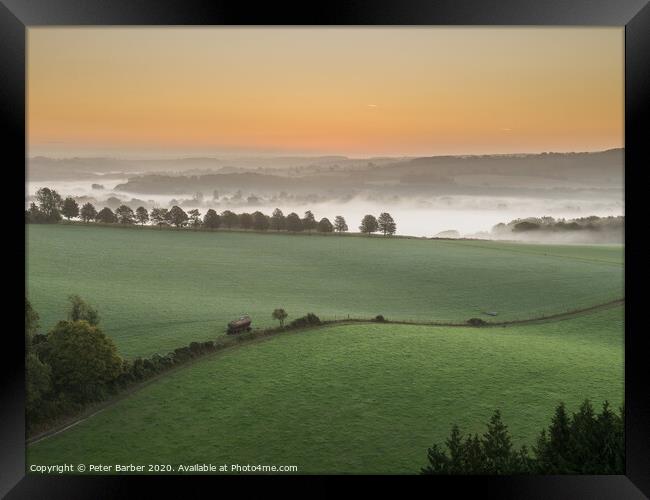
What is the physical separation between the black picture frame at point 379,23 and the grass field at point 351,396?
64cm

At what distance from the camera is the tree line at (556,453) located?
4.89 m

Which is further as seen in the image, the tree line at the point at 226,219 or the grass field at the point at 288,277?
the tree line at the point at 226,219

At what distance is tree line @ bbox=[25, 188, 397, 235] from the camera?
7.33 metres

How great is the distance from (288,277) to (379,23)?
4899 millimetres

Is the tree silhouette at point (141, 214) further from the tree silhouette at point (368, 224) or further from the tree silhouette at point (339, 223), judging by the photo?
the tree silhouette at point (368, 224)

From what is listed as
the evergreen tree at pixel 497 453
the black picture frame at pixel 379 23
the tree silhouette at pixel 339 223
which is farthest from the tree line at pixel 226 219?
the evergreen tree at pixel 497 453

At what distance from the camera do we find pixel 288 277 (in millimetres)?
8281

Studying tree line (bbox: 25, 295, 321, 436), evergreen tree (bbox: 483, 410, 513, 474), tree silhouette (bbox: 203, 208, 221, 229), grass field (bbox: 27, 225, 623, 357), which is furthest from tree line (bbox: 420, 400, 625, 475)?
tree silhouette (bbox: 203, 208, 221, 229)

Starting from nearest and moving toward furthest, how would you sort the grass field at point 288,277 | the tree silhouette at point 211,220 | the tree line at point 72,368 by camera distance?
the tree line at point 72,368 → the grass field at point 288,277 → the tree silhouette at point 211,220

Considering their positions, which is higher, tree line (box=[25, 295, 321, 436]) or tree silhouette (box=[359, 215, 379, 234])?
tree silhouette (box=[359, 215, 379, 234])

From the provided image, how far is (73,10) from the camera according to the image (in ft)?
15.0

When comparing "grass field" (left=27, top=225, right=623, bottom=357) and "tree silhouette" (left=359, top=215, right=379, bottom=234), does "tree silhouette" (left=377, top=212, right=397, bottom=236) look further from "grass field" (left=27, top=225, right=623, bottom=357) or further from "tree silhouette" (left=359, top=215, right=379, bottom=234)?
"grass field" (left=27, top=225, right=623, bottom=357)

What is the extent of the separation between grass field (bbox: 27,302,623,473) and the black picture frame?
0.64 m

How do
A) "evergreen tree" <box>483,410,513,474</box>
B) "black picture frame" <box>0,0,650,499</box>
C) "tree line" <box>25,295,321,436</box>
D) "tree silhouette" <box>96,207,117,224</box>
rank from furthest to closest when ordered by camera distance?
"tree silhouette" <box>96,207,117,224</box> → "tree line" <box>25,295,321,436</box> → "evergreen tree" <box>483,410,513,474</box> → "black picture frame" <box>0,0,650,499</box>
